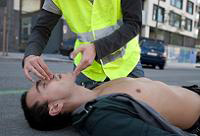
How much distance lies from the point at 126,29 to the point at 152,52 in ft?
53.2

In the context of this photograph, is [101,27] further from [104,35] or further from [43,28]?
[43,28]

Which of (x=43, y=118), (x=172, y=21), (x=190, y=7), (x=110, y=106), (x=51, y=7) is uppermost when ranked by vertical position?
(x=190, y=7)

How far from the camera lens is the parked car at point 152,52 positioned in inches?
724

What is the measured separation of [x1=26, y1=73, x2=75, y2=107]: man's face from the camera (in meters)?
2.37

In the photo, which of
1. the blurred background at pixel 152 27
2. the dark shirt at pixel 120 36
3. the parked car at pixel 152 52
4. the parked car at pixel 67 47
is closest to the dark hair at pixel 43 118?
the dark shirt at pixel 120 36

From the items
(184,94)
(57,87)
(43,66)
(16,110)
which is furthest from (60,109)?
(16,110)

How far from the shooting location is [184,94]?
264 cm

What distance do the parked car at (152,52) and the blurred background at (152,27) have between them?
4579 millimetres

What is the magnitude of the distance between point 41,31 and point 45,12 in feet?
0.57

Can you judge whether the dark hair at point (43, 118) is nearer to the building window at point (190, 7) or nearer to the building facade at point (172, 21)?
the building facade at point (172, 21)

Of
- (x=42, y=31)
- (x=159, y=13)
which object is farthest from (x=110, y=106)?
(x=159, y=13)

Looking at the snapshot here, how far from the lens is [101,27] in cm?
284

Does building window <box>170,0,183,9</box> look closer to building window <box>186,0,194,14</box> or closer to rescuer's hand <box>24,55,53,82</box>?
building window <box>186,0,194,14</box>

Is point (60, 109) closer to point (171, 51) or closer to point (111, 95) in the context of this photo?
point (111, 95)
